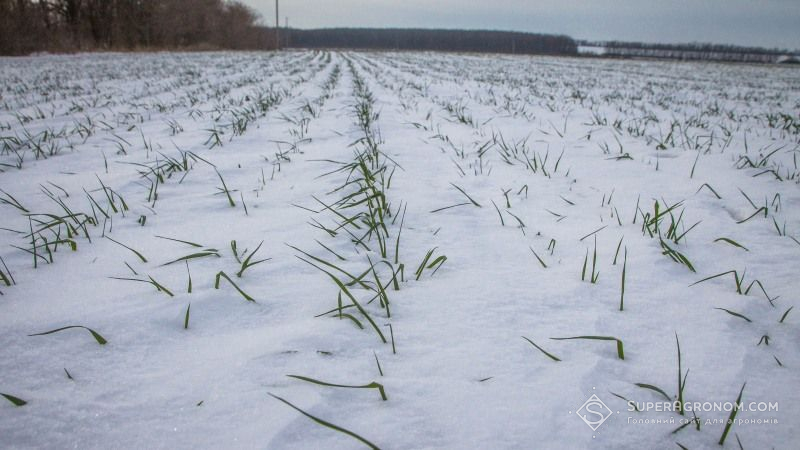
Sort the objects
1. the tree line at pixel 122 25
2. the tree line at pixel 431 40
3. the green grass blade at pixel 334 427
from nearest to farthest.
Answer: the green grass blade at pixel 334 427 < the tree line at pixel 122 25 < the tree line at pixel 431 40

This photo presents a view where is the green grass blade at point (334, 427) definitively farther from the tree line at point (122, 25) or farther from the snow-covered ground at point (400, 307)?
the tree line at point (122, 25)

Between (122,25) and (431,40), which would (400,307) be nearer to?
(122,25)

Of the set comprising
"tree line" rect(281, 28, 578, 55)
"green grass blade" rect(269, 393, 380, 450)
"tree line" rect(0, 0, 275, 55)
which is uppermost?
"tree line" rect(281, 28, 578, 55)

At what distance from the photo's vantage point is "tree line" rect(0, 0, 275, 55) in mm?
20203

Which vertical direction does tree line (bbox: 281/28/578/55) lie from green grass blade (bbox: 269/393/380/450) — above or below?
above

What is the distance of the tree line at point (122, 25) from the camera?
20.2 m

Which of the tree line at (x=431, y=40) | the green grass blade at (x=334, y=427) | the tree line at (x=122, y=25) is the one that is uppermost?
the tree line at (x=431, y=40)

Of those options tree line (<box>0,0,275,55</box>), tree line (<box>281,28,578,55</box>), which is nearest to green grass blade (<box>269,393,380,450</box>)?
tree line (<box>0,0,275,55</box>)

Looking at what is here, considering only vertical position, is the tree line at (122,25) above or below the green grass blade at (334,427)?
above

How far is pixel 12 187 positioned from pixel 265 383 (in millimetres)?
2549

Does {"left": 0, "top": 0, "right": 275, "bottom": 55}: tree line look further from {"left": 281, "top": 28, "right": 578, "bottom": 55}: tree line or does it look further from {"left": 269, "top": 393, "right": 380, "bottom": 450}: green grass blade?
{"left": 281, "top": 28, "right": 578, "bottom": 55}: tree line

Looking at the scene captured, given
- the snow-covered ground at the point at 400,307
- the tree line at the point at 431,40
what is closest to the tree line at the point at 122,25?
the snow-covered ground at the point at 400,307

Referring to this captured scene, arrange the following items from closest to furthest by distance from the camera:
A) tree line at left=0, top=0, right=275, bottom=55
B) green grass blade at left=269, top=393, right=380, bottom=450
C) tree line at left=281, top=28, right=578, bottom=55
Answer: green grass blade at left=269, top=393, right=380, bottom=450 < tree line at left=0, top=0, right=275, bottom=55 < tree line at left=281, top=28, right=578, bottom=55

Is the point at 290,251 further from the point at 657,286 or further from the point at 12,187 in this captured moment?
the point at 12,187
